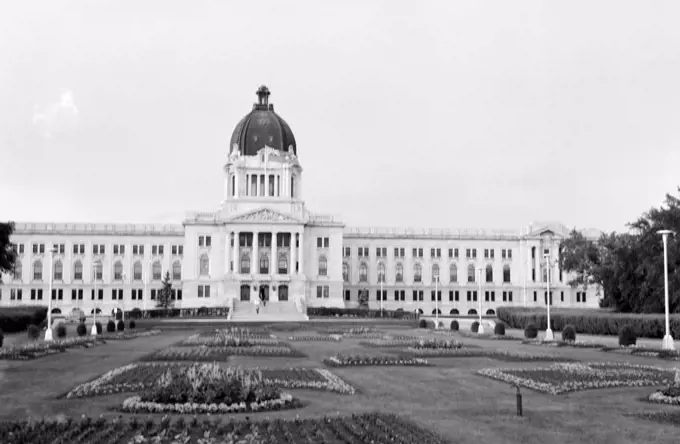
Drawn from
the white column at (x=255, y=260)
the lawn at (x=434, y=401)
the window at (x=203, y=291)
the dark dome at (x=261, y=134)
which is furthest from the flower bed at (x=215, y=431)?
the dark dome at (x=261, y=134)

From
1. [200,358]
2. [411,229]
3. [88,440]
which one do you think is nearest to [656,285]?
[200,358]

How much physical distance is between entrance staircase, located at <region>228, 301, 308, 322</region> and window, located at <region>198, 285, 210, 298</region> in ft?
47.7

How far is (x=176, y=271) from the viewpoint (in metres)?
129

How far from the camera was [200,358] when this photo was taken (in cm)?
3703

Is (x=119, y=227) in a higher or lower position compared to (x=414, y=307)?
higher

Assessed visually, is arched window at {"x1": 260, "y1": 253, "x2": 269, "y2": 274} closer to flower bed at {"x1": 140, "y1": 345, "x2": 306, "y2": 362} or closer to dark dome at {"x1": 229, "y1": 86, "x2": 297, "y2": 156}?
dark dome at {"x1": 229, "y1": 86, "x2": 297, "y2": 156}

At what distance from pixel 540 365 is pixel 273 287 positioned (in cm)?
8573

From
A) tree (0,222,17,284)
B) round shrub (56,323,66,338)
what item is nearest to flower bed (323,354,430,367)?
round shrub (56,323,66,338)

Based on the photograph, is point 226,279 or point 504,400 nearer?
point 504,400

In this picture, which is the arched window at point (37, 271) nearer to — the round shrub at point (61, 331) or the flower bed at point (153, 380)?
the round shrub at point (61, 331)

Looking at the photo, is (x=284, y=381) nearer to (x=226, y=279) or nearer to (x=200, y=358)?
(x=200, y=358)

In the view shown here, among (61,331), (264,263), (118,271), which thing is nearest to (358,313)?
(264,263)

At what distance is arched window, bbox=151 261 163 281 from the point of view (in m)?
128

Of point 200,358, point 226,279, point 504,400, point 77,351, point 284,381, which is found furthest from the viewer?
point 226,279
